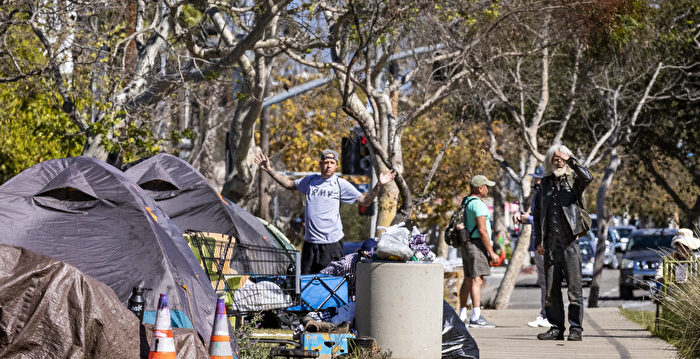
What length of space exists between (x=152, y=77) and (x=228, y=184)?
354cm

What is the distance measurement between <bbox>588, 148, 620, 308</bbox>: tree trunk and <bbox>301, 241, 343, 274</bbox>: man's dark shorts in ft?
38.5

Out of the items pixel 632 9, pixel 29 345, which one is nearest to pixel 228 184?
pixel 632 9

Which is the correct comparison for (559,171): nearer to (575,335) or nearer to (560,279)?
(560,279)

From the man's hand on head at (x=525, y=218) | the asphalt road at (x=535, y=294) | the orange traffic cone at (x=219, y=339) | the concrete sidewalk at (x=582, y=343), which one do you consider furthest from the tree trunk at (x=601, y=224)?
the orange traffic cone at (x=219, y=339)

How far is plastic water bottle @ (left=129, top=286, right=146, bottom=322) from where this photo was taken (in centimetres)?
654

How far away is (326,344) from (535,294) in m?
20.7

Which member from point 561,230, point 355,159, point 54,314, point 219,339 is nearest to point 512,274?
point 355,159

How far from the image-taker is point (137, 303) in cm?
655

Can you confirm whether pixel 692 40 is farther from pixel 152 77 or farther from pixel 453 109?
pixel 152 77

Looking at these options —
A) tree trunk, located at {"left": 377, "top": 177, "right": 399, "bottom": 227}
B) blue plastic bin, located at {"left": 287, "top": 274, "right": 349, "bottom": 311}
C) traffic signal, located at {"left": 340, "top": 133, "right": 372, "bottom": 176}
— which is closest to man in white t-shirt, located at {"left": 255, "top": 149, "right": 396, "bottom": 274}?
blue plastic bin, located at {"left": 287, "top": 274, "right": 349, "bottom": 311}

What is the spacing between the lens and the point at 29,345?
19.7ft

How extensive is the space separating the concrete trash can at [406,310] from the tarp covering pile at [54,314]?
8.39ft

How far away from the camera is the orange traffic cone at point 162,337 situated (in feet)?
19.7

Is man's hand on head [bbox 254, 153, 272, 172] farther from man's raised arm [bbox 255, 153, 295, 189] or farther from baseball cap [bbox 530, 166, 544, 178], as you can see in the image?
baseball cap [bbox 530, 166, 544, 178]
